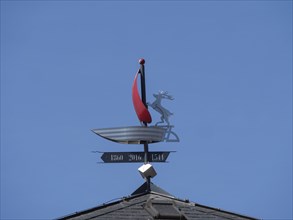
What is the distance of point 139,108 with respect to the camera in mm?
27328

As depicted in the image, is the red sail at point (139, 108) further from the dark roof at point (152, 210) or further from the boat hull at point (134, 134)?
the dark roof at point (152, 210)

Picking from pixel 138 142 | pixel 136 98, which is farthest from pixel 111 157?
pixel 136 98

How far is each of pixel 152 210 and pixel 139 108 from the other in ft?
22.7

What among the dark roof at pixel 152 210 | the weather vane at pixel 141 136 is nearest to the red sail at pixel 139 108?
the weather vane at pixel 141 136

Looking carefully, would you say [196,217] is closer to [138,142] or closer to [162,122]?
[138,142]

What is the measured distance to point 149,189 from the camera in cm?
→ 2406

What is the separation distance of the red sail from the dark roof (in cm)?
406

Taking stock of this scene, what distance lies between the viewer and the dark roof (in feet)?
68.2

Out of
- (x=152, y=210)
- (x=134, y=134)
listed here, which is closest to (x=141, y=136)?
(x=134, y=134)

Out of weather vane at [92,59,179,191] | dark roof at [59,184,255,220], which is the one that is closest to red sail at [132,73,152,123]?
weather vane at [92,59,179,191]

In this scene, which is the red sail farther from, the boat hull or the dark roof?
the dark roof

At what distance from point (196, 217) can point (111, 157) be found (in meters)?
5.18

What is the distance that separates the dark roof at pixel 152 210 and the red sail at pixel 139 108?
13.3 ft

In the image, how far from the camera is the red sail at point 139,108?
2723 cm
